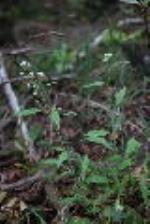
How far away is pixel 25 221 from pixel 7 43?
2794 millimetres

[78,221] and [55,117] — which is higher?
[55,117]

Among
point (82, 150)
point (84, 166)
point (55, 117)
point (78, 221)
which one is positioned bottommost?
point (78, 221)

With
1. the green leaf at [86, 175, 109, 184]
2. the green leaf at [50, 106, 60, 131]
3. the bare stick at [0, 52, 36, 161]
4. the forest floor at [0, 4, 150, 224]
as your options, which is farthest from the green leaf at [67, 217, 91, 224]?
the bare stick at [0, 52, 36, 161]

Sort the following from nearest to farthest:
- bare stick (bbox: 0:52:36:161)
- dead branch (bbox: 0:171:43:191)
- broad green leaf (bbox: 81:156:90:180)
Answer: broad green leaf (bbox: 81:156:90:180)
dead branch (bbox: 0:171:43:191)
bare stick (bbox: 0:52:36:161)

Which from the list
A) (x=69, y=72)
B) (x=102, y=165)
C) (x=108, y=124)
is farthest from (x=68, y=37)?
(x=102, y=165)

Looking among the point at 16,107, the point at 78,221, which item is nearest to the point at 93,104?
the point at 16,107

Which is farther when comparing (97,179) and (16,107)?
(16,107)

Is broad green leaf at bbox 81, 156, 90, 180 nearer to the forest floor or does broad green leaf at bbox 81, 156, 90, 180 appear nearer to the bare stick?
the forest floor

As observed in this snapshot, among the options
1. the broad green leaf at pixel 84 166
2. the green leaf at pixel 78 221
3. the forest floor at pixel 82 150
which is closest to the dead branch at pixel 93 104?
the forest floor at pixel 82 150

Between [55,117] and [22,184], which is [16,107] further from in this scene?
[55,117]

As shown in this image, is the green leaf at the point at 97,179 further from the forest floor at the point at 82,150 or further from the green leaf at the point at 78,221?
the green leaf at the point at 78,221

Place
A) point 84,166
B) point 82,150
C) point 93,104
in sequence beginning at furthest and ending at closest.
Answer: point 93,104, point 82,150, point 84,166

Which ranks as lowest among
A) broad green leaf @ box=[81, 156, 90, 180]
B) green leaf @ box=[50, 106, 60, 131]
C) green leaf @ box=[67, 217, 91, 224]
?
green leaf @ box=[67, 217, 91, 224]

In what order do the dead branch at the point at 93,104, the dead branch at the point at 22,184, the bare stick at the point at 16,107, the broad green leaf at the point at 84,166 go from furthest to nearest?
the dead branch at the point at 93,104
the bare stick at the point at 16,107
the dead branch at the point at 22,184
the broad green leaf at the point at 84,166
